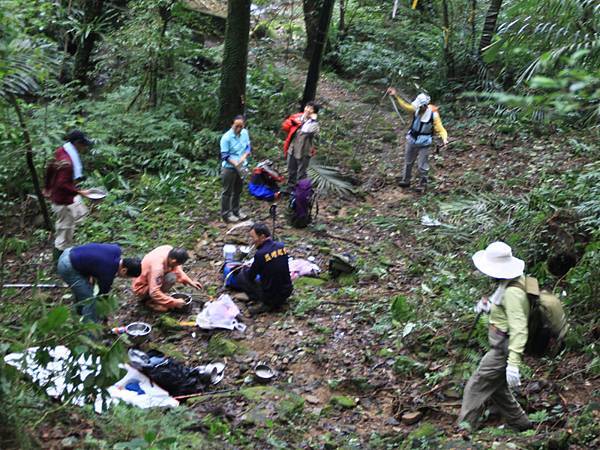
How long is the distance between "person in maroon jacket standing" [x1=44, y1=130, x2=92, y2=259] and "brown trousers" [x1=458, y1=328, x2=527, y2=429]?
209 inches

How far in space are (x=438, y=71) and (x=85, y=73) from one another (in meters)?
9.67

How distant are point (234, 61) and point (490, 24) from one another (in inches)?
317

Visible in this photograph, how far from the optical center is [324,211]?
40.7 ft

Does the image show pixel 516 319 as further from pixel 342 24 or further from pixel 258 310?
pixel 342 24

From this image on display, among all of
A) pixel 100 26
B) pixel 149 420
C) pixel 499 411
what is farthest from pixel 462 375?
pixel 100 26

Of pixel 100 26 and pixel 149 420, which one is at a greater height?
pixel 100 26

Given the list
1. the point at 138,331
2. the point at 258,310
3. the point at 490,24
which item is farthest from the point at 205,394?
the point at 490,24

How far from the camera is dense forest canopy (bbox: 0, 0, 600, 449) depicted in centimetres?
564

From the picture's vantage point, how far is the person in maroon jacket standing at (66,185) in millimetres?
7938

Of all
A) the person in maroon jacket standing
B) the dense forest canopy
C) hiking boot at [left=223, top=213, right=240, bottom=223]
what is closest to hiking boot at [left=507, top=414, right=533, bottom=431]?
the dense forest canopy

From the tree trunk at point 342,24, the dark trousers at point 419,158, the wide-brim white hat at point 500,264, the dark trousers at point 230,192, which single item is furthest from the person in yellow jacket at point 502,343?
the tree trunk at point 342,24

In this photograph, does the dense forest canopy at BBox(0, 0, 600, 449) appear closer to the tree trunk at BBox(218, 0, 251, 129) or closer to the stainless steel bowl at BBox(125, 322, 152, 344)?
the tree trunk at BBox(218, 0, 251, 129)

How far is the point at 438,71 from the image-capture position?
18.5 metres

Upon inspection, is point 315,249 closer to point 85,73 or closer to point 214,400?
point 214,400
